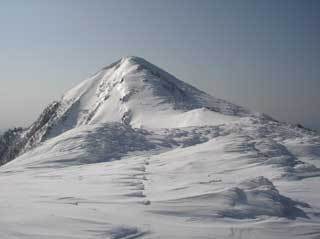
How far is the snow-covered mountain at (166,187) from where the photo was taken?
342 inches

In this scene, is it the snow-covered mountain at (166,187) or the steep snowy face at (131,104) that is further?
the steep snowy face at (131,104)

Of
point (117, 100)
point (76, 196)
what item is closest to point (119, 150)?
point (76, 196)

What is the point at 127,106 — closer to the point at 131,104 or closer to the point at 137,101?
the point at 131,104

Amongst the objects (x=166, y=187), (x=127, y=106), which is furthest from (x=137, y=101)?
(x=166, y=187)

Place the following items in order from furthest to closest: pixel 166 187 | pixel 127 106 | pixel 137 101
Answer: pixel 137 101 < pixel 127 106 < pixel 166 187

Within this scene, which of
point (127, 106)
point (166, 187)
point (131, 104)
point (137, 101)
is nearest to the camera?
point (166, 187)

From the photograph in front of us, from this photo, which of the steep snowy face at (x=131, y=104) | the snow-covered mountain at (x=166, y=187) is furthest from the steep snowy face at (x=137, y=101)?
the snow-covered mountain at (x=166, y=187)

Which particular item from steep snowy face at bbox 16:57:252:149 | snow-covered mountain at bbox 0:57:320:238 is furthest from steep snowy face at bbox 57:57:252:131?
snow-covered mountain at bbox 0:57:320:238

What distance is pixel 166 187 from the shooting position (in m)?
12.5

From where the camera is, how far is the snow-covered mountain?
8695mm

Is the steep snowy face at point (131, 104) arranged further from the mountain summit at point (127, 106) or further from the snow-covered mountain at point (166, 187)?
the snow-covered mountain at point (166, 187)

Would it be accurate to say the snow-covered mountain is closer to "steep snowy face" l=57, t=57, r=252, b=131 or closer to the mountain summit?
"steep snowy face" l=57, t=57, r=252, b=131

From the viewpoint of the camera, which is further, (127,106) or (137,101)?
(137,101)

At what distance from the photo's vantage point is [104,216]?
937cm
